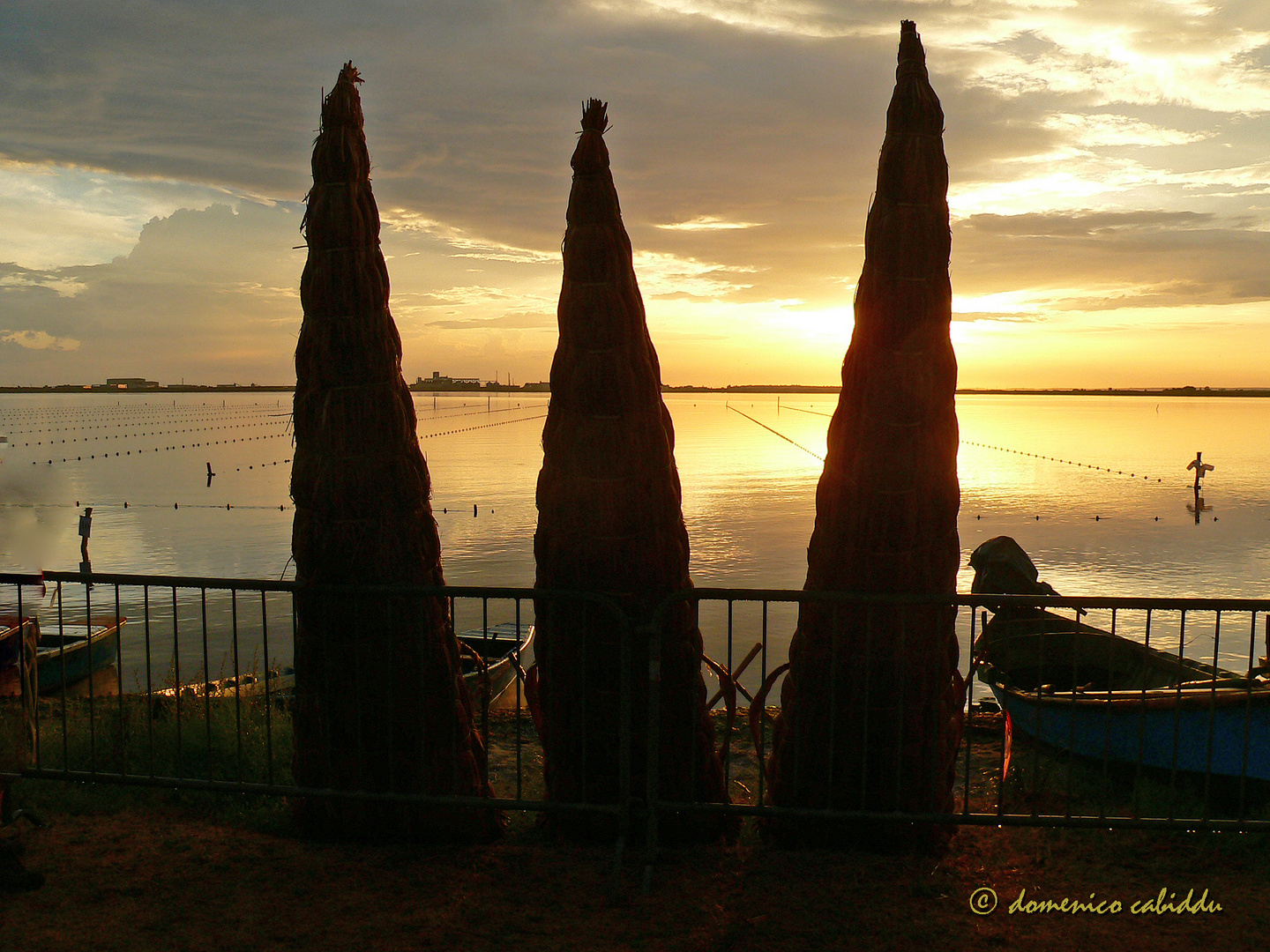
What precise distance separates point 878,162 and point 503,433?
97262mm

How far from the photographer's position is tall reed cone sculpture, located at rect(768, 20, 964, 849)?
17.8 feet

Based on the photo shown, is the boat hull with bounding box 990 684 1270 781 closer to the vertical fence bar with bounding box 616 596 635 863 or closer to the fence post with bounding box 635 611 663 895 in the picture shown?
the fence post with bounding box 635 611 663 895

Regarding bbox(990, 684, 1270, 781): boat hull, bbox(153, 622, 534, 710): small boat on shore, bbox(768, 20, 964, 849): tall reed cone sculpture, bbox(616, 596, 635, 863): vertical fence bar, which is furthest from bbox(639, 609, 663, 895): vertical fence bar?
bbox(153, 622, 534, 710): small boat on shore

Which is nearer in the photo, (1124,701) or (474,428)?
(1124,701)

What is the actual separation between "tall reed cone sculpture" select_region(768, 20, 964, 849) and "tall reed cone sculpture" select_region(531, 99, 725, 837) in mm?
840

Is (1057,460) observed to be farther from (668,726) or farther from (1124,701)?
(668,726)

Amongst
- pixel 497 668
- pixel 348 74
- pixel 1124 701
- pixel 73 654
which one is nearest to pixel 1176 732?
pixel 1124 701

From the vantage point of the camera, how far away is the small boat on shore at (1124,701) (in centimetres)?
627

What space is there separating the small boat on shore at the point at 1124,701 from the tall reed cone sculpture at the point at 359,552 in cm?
362

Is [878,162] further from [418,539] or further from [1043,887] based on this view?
[1043,887]

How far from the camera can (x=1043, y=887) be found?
16.4 feet

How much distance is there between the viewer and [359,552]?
18.5 ft

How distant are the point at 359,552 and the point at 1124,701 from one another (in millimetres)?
6291

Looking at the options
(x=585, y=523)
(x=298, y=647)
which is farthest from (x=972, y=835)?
(x=298, y=647)
